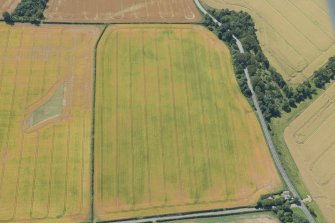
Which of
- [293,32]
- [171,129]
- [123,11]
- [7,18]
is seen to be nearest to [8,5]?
[7,18]

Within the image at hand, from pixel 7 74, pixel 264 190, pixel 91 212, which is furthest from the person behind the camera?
pixel 7 74

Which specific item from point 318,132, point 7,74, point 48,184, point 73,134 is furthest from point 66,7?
point 318,132

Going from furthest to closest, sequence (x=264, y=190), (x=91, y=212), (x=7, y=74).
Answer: (x=7, y=74) < (x=264, y=190) < (x=91, y=212)

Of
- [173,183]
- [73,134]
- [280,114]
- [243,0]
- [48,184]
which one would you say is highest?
[243,0]

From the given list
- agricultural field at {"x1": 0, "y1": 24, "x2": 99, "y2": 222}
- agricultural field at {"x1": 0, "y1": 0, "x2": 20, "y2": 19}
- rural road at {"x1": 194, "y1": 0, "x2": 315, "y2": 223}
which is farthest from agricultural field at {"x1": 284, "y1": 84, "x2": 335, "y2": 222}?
agricultural field at {"x1": 0, "y1": 0, "x2": 20, "y2": 19}

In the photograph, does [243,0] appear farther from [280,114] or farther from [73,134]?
[73,134]

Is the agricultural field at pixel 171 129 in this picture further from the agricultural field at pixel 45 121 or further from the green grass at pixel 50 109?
the green grass at pixel 50 109

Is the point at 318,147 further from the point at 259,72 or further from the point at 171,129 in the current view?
the point at 171,129

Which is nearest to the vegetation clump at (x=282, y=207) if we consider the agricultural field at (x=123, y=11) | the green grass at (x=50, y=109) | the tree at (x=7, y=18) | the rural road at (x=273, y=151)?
the rural road at (x=273, y=151)
